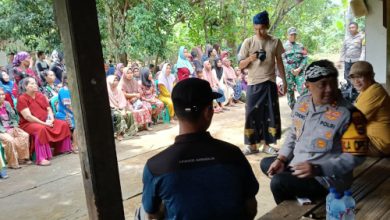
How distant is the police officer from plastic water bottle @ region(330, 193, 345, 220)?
0.50ft

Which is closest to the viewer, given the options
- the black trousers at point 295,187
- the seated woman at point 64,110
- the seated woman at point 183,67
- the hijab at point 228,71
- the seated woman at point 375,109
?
the black trousers at point 295,187

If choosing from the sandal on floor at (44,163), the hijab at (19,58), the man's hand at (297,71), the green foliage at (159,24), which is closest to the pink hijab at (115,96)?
the sandal on floor at (44,163)

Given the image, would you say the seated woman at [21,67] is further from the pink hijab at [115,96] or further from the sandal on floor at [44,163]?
the sandal on floor at [44,163]

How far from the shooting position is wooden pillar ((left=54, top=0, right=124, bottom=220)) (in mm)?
2025

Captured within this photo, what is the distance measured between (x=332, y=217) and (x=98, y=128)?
4.32 ft

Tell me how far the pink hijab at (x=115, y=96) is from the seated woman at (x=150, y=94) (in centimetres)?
58

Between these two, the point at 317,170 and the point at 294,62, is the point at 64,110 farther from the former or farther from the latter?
the point at 317,170

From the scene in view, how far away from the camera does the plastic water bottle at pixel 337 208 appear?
1983 millimetres

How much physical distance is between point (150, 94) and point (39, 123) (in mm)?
2636

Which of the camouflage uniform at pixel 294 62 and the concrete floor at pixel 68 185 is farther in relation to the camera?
the camouflage uniform at pixel 294 62

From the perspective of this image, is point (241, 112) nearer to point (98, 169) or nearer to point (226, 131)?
point (226, 131)

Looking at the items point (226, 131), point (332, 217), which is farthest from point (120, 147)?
point (332, 217)

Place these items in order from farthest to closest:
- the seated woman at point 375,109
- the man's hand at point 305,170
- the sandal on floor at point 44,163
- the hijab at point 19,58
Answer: the hijab at point 19,58 → the sandal on floor at point 44,163 → the seated woman at point 375,109 → the man's hand at point 305,170

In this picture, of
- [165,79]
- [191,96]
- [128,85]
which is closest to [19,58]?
[128,85]
